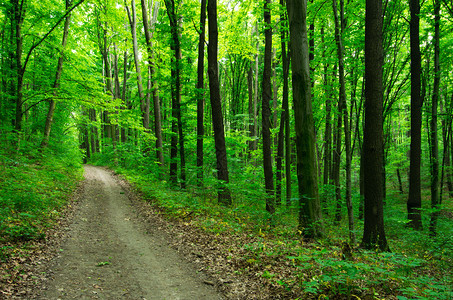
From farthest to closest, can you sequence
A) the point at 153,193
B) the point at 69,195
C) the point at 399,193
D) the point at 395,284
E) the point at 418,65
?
the point at 399,193
the point at 153,193
the point at 69,195
the point at 418,65
the point at 395,284

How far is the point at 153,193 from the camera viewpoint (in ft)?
37.2

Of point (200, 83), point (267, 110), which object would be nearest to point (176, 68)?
point (200, 83)

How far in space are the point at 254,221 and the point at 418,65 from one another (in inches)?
337

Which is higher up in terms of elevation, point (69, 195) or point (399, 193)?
point (69, 195)

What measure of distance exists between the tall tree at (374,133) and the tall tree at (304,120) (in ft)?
3.88

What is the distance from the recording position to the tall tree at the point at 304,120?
6113mm

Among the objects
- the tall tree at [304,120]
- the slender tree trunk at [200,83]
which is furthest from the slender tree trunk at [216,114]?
the tall tree at [304,120]

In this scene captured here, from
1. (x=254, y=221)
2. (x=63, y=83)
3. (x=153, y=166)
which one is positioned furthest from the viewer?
(x=153, y=166)

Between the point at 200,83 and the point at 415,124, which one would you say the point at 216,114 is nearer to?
the point at 200,83

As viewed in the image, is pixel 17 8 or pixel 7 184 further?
pixel 17 8

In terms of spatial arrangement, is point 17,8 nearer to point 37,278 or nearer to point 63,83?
point 63,83

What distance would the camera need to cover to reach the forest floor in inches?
160

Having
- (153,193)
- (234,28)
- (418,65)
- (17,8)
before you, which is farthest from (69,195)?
(418,65)

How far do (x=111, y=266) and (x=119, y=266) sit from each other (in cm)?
16
